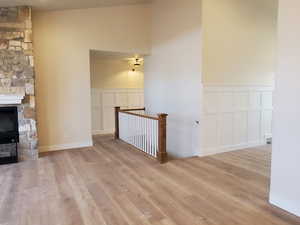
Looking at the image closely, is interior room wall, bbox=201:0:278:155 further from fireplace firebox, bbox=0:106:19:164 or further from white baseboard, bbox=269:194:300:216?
fireplace firebox, bbox=0:106:19:164

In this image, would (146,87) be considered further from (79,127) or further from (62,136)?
(62,136)

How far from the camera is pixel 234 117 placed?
16.3ft

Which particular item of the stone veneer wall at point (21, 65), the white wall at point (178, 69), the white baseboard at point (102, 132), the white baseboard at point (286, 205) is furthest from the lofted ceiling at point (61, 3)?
the white baseboard at point (286, 205)

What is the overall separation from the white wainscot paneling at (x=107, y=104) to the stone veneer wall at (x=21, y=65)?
2.83 metres

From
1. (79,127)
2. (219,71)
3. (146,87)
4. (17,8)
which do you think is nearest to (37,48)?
(17,8)

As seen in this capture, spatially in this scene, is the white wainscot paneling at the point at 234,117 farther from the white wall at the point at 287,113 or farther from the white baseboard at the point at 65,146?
the white baseboard at the point at 65,146

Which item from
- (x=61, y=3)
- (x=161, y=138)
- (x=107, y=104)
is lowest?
(x=161, y=138)

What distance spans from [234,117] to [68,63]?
3836 millimetres

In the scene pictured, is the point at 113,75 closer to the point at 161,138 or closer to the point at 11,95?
the point at 11,95

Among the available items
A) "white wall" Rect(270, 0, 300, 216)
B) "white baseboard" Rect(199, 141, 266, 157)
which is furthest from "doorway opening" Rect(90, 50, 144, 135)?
"white wall" Rect(270, 0, 300, 216)

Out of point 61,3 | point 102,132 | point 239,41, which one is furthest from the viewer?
point 102,132

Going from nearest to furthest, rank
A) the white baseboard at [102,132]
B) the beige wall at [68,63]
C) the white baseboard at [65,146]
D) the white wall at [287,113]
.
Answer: the white wall at [287,113], the beige wall at [68,63], the white baseboard at [65,146], the white baseboard at [102,132]

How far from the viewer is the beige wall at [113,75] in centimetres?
727

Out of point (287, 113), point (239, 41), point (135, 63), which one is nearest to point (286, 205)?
point (287, 113)
